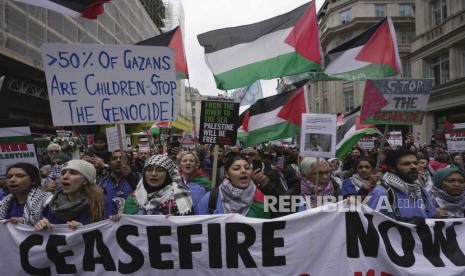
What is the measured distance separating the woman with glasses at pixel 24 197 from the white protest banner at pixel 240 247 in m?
0.14

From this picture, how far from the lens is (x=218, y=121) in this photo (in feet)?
15.5

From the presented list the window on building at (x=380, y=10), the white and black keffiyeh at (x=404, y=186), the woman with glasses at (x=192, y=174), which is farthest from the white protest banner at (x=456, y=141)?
the window on building at (x=380, y=10)

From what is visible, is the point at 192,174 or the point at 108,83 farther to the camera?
the point at 192,174

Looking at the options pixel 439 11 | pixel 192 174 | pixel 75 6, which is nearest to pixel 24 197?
pixel 192 174

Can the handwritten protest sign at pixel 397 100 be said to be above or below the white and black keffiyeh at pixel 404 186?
above

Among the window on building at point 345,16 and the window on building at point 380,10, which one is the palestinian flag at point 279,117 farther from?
the window on building at point 345,16

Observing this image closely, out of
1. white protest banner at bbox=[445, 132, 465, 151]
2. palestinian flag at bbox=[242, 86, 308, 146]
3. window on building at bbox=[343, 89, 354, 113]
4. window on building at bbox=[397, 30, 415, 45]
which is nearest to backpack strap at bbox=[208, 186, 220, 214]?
palestinian flag at bbox=[242, 86, 308, 146]

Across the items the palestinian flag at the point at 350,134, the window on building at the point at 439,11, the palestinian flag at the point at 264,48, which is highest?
the window on building at the point at 439,11

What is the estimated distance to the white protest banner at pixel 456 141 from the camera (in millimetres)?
7234

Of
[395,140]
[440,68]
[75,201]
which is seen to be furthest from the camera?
[440,68]

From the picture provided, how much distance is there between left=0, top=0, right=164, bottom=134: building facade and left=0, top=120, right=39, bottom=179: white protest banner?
13025 mm

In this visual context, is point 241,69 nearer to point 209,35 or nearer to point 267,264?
point 209,35

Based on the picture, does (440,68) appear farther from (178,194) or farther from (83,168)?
(83,168)

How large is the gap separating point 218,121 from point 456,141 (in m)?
4.92
